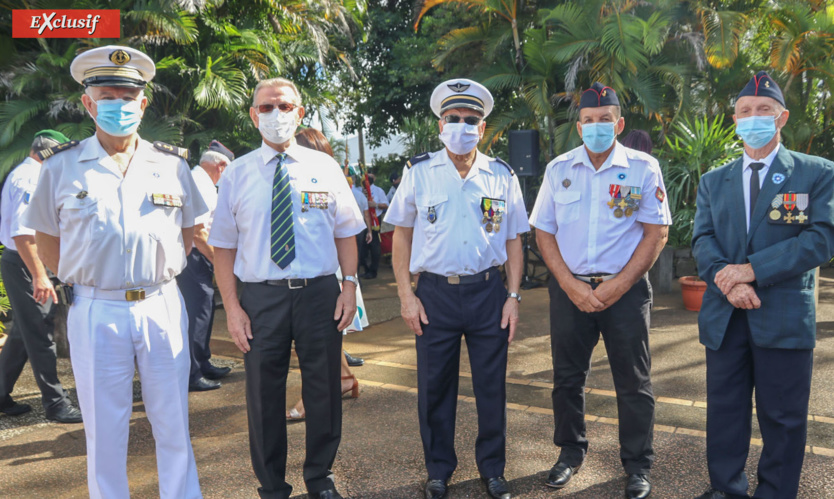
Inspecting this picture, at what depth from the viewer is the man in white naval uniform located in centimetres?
280

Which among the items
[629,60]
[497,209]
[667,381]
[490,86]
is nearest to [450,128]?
[497,209]

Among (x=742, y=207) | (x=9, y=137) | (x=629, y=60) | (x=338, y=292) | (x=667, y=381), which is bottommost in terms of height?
(x=667, y=381)

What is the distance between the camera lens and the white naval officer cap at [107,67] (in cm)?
285

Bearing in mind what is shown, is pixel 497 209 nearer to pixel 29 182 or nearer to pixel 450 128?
pixel 450 128

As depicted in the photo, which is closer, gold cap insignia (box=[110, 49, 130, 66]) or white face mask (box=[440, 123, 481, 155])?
gold cap insignia (box=[110, 49, 130, 66])

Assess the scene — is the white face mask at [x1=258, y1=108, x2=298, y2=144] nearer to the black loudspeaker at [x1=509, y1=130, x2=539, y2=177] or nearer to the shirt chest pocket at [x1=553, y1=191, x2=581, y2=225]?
the shirt chest pocket at [x1=553, y1=191, x2=581, y2=225]

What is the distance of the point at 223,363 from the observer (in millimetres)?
6102

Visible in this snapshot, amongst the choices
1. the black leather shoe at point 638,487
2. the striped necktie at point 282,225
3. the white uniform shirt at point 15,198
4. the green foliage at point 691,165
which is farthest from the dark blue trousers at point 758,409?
the green foliage at point 691,165

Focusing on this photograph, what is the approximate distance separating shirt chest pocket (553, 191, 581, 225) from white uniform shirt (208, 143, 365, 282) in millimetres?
1185

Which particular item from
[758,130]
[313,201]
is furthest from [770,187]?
[313,201]

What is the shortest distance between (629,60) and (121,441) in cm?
920

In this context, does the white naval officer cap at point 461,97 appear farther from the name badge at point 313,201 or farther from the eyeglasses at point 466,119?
the name badge at point 313,201

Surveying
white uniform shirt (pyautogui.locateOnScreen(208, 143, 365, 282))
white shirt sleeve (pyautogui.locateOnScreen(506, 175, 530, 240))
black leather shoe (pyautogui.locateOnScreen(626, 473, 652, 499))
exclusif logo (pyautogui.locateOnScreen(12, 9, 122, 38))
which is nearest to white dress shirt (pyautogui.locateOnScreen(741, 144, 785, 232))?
white shirt sleeve (pyautogui.locateOnScreen(506, 175, 530, 240))

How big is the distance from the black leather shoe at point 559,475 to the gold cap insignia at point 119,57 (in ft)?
9.32
